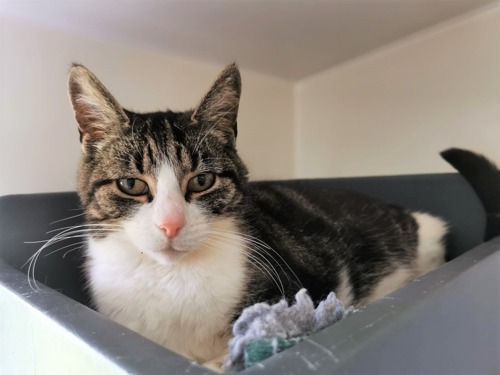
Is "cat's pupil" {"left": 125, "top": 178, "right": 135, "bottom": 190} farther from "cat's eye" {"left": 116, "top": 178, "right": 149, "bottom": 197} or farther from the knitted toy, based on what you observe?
the knitted toy

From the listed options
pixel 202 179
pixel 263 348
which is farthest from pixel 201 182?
pixel 263 348

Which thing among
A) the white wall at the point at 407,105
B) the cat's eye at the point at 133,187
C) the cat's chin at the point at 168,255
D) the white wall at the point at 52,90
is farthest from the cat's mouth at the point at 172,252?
the white wall at the point at 407,105

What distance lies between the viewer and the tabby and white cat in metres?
0.72

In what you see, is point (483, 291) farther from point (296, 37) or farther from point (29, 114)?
point (29, 114)

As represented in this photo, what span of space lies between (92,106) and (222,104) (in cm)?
26

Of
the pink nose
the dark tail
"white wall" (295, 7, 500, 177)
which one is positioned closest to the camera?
the pink nose

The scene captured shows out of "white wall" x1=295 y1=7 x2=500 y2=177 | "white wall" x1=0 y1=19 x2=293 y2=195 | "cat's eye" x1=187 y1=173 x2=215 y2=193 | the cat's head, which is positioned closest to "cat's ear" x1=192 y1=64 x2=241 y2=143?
the cat's head

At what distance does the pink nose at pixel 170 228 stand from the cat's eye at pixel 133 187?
0.11m

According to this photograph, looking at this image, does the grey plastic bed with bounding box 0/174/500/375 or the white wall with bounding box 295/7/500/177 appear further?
the white wall with bounding box 295/7/500/177

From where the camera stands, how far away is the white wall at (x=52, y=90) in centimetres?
113

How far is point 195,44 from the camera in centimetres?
138

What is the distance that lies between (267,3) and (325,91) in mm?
736

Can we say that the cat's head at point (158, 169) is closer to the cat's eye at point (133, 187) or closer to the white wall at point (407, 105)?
the cat's eye at point (133, 187)

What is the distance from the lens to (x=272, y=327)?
0.50 meters
